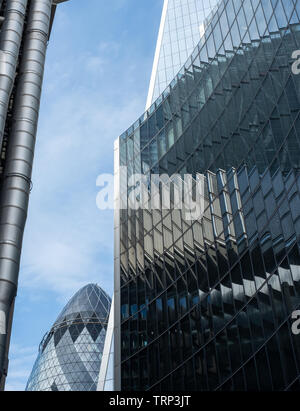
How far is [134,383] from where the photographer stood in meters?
42.6

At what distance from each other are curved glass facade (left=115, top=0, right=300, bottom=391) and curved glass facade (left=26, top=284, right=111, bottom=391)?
4669 inches

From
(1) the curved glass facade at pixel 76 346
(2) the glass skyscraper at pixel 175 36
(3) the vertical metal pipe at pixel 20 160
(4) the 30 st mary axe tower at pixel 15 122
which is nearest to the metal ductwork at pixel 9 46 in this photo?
(4) the 30 st mary axe tower at pixel 15 122

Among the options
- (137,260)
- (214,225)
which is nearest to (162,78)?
(137,260)

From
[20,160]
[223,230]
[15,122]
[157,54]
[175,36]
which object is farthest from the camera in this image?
[175,36]

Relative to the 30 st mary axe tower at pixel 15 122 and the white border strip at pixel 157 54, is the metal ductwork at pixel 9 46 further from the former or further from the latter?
the white border strip at pixel 157 54

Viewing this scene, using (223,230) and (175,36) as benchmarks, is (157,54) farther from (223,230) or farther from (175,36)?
(223,230)

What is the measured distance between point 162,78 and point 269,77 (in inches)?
1843

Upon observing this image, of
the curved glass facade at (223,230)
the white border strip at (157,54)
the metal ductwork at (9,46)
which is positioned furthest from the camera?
the white border strip at (157,54)

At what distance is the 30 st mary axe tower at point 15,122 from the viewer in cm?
2222

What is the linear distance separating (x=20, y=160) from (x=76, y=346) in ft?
476

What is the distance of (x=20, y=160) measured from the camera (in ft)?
84.2

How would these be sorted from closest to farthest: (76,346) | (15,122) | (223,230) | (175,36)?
(15,122), (223,230), (175,36), (76,346)

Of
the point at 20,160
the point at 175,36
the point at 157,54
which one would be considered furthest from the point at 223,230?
the point at 175,36
